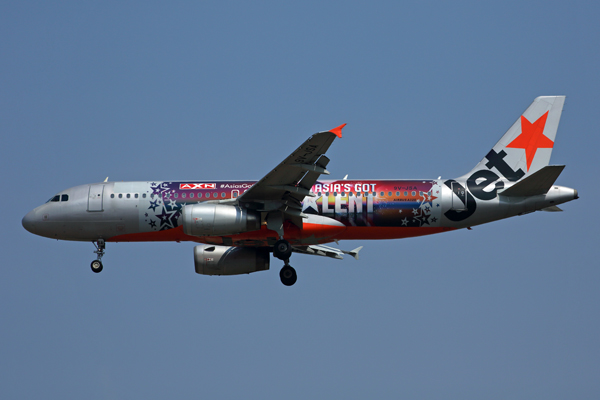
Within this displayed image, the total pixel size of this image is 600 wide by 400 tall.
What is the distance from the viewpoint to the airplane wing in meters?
30.3

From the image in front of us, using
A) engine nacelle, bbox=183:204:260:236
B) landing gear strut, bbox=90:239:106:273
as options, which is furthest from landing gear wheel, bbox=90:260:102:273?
engine nacelle, bbox=183:204:260:236

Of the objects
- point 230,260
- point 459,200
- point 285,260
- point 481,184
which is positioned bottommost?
point 285,260

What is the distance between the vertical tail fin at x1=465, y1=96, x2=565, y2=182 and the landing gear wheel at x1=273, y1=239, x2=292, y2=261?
885 centimetres

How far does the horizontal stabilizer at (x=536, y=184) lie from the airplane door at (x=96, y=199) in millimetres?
17934

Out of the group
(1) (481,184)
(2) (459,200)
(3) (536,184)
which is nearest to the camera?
(3) (536,184)

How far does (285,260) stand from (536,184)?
11392 millimetres

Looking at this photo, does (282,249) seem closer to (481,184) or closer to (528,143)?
(481,184)

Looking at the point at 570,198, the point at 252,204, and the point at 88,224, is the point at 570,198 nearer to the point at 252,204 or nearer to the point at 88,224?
the point at 252,204

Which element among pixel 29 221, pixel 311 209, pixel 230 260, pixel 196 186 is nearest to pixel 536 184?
pixel 311 209

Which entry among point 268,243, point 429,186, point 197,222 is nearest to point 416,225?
point 429,186

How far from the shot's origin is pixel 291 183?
33.0 meters

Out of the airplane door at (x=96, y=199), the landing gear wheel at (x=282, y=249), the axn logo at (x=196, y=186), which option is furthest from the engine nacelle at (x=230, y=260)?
the airplane door at (x=96, y=199)

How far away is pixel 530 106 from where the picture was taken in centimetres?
3772

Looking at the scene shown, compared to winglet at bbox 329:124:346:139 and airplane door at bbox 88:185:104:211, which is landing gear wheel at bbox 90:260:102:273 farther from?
winglet at bbox 329:124:346:139
